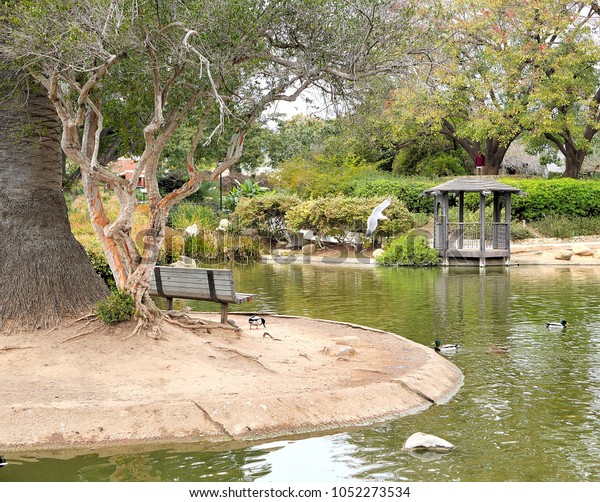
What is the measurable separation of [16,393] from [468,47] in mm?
33450

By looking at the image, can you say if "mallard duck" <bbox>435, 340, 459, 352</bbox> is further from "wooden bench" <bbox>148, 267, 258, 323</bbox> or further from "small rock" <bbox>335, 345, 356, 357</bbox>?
"wooden bench" <bbox>148, 267, 258, 323</bbox>

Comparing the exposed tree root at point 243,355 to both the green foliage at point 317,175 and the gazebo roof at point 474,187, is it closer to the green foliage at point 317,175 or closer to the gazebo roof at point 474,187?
the gazebo roof at point 474,187

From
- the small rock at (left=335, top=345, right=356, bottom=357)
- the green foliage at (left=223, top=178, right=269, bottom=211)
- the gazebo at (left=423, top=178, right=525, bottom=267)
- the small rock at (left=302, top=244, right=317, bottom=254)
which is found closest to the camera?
the small rock at (left=335, top=345, right=356, bottom=357)

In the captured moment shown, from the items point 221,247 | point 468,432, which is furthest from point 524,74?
point 468,432

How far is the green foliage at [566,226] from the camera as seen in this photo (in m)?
33.7

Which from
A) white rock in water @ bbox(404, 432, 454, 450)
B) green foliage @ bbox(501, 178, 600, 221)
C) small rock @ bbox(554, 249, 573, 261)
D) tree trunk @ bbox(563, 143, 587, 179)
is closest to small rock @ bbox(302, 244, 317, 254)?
green foliage @ bbox(501, 178, 600, 221)

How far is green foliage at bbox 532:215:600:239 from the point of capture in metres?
33.7

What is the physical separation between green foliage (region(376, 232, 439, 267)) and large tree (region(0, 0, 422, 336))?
56.3ft

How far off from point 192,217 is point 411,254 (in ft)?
32.8

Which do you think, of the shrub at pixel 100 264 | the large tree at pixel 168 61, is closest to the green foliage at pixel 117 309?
the large tree at pixel 168 61

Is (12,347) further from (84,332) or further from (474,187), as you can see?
(474,187)

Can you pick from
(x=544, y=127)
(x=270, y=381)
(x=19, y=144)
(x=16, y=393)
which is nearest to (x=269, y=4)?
(x=19, y=144)

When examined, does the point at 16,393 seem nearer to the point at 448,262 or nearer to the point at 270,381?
the point at 270,381

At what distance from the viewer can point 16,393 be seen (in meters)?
8.13
